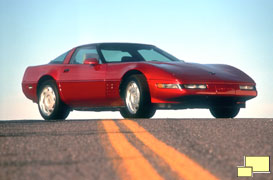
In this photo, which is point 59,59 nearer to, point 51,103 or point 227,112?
point 51,103

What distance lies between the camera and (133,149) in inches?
220

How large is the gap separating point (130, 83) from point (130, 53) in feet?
5.09

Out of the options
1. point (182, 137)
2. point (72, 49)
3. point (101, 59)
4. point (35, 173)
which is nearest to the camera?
point (35, 173)

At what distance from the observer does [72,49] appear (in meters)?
12.4

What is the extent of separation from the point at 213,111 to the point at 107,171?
718 centimetres

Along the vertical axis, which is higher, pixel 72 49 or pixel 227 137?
pixel 72 49

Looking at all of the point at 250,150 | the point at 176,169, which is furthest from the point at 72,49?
the point at 176,169

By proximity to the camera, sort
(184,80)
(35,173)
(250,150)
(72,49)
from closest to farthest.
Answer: (35,173)
(250,150)
(184,80)
(72,49)

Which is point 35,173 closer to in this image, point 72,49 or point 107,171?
point 107,171

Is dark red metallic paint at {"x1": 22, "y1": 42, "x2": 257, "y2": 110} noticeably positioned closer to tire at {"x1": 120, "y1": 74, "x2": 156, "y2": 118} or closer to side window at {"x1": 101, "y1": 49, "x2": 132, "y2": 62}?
tire at {"x1": 120, "y1": 74, "x2": 156, "y2": 118}

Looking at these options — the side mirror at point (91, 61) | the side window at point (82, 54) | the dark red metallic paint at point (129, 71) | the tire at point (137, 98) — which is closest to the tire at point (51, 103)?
the dark red metallic paint at point (129, 71)

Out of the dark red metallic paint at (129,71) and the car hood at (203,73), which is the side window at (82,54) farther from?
the car hood at (203,73)

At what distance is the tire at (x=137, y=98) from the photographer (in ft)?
32.1

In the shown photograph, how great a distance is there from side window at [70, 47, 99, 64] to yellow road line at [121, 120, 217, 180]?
195 inches
